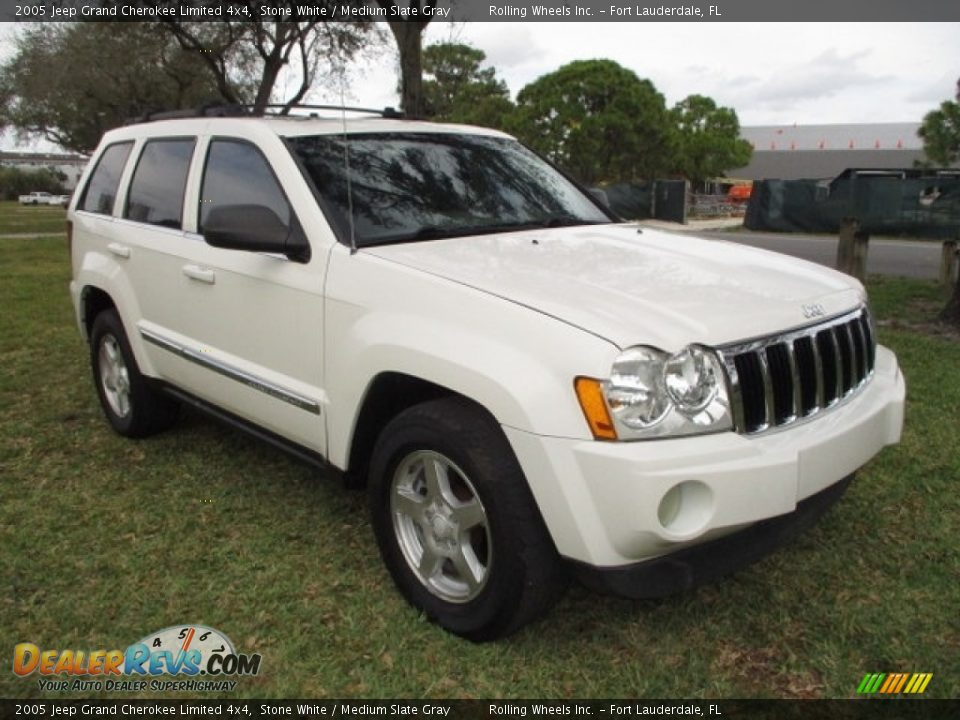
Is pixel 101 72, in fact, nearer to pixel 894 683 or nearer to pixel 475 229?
pixel 475 229

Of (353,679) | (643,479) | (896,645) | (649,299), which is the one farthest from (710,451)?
(353,679)

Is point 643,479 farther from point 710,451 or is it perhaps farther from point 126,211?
point 126,211

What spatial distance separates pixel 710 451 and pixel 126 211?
352 centimetres

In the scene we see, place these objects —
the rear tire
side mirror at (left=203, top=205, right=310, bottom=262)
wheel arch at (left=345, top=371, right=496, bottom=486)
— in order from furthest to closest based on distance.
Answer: the rear tire, side mirror at (left=203, top=205, right=310, bottom=262), wheel arch at (left=345, top=371, right=496, bottom=486)

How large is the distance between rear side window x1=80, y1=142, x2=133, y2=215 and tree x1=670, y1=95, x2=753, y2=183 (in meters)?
44.4

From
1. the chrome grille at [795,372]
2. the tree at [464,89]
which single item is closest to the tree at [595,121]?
the tree at [464,89]

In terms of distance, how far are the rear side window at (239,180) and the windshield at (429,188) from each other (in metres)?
0.17

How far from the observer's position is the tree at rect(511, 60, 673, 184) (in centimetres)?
3834

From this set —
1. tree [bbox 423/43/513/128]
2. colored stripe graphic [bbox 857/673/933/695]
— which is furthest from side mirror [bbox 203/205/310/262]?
tree [bbox 423/43/513/128]

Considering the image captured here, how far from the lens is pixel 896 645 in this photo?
9.06 feet

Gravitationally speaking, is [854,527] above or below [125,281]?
below

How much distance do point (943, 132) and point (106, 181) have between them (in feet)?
95.4

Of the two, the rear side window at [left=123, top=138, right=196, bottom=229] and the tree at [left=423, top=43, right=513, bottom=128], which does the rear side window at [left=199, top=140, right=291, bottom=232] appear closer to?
the rear side window at [left=123, top=138, right=196, bottom=229]

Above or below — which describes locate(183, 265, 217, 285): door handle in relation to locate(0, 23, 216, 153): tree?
below
